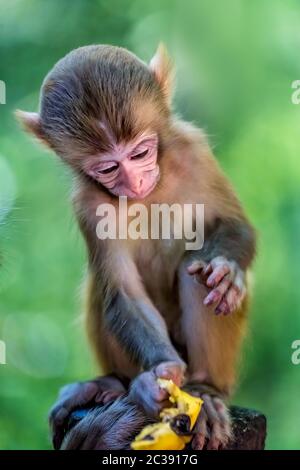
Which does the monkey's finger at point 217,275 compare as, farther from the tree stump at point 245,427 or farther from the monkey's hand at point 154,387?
the tree stump at point 245,427

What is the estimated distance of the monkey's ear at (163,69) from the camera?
6.83ft

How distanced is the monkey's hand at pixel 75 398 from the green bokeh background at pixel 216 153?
9 centimetres

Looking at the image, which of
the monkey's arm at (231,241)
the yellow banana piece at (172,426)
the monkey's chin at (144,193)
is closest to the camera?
the yellow banana piece at (172,426)

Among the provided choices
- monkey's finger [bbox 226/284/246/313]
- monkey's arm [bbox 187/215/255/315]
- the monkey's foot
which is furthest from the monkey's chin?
the monkey's foot

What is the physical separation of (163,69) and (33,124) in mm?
391

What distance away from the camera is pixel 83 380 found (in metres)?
2.25

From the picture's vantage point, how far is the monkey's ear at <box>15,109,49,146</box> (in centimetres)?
204

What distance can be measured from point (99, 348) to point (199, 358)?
11.9 inches

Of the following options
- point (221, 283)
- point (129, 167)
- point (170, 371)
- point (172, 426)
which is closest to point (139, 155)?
point (129, 167)

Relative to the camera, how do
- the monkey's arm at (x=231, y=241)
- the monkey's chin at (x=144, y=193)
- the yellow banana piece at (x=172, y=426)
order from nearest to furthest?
the yellow banana piece at (x=172, y=426) < the monkey's chin at (x=144, y=193) < the monkey's arm at (x=231, y=241)

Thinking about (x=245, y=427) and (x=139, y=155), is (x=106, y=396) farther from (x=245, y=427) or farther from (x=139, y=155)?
(x=139, y=155)

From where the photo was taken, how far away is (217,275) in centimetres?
194

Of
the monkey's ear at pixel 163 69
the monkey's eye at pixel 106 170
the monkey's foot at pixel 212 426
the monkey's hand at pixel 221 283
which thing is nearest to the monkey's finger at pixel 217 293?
the monkey's hand at pixel 221 283
